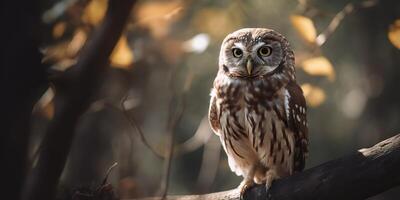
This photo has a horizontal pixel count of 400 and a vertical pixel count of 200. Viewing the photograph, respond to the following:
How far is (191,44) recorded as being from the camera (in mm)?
3934

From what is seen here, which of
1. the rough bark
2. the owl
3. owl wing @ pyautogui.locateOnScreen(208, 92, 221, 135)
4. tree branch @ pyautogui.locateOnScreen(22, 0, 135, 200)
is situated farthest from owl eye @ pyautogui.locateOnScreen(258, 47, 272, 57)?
the rough bark

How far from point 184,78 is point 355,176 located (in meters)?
4.05

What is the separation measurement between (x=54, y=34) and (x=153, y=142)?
12.7 feet

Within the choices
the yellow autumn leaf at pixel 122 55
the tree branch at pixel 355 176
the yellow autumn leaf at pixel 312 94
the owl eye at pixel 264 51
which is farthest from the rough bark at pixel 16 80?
the yellow autumn leaf at pixel 312 94

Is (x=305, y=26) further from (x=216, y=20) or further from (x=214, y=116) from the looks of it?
(x=216, y=20)

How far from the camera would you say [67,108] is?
6.25 feet

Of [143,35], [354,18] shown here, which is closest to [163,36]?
[143,35]

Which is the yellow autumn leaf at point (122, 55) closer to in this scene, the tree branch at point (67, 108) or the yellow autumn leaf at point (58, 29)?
the yellow autumn leaf at point (58, 29)

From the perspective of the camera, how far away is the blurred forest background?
340 centimetres

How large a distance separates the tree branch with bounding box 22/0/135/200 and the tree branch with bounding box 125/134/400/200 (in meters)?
1.21

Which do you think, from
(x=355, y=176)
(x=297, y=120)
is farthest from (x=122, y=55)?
(x=355, y=176)

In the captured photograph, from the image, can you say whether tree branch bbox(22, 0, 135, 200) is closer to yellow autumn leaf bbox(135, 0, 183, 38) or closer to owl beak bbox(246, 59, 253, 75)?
yellow autumn leaf bbox(135, 0, 183, 38)

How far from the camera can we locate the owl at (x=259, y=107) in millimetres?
3574

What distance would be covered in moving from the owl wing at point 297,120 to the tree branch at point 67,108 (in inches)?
71.4
